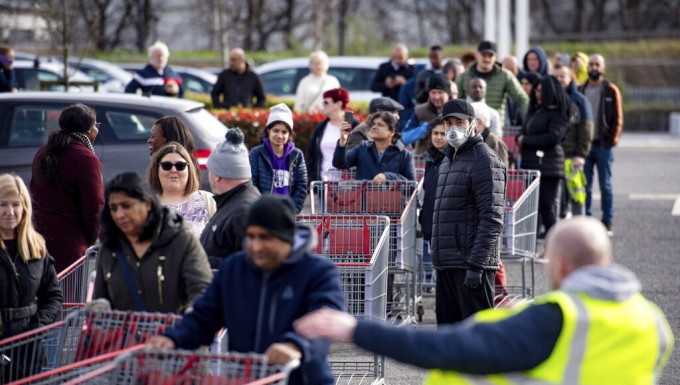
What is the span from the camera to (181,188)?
22.1 feet

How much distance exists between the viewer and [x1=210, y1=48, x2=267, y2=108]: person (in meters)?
16.2

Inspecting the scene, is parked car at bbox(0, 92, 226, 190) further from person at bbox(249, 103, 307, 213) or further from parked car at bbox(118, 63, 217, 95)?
parked car at bbox(118, 63, 217, 95)

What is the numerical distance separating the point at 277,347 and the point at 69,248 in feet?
13.2

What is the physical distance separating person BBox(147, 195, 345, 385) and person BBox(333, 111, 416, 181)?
479 centimetres

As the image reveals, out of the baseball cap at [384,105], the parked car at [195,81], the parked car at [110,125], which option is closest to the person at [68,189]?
the baseball cap at [384,105]

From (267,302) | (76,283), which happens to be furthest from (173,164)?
(267,302)

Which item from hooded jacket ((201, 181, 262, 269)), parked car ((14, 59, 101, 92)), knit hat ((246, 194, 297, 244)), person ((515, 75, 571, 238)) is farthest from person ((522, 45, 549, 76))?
knit hat ((246, 194, 297, 244))

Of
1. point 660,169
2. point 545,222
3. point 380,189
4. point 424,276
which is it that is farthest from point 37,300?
point 660,169

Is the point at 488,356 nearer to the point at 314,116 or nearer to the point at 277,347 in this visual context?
the point at 277,347

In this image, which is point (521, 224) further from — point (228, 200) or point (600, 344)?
point (600, 344)

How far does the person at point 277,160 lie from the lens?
363 inches

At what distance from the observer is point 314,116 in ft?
51.1

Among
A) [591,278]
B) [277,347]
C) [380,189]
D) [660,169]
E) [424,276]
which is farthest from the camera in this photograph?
[660,169]

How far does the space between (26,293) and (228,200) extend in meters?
1.09
